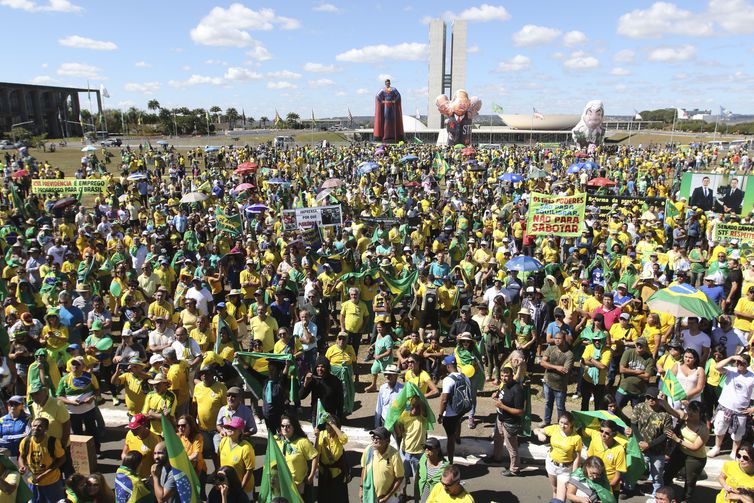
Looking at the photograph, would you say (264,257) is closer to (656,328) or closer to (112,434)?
(112,434)

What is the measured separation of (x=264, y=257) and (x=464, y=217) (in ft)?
20.5

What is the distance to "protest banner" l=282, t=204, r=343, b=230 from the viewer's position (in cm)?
1288

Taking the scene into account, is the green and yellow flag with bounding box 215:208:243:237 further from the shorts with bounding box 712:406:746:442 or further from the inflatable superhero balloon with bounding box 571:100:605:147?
the inflatable superhero balloon with bounding box 571:100:605:147

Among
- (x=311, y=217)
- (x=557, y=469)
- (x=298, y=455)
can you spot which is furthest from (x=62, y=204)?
(x=557, y=469)

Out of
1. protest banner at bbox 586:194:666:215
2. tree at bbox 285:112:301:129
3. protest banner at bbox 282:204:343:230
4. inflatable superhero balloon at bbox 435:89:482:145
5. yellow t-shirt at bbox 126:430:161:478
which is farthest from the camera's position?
tree at bbox 285:112:301:129

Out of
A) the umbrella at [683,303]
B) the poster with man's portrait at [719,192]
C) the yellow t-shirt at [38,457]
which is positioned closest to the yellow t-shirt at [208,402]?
the yellow t-shirt at [38,457]

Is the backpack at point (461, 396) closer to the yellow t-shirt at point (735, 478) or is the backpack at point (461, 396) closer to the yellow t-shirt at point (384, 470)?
the yellow t-shirt at point (384, 470)

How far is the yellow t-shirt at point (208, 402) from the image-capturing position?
5.74 m

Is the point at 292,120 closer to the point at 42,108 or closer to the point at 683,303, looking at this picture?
the point at 42,108

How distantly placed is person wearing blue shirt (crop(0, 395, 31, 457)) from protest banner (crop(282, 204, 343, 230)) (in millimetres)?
7969

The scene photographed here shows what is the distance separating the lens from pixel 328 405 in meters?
6.37

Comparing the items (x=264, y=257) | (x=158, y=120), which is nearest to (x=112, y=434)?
(x=264, y=257)

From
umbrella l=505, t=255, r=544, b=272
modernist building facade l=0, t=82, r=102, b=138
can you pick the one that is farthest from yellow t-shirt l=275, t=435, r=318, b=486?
modernist building facade l=0, t=82, r=102, b=138

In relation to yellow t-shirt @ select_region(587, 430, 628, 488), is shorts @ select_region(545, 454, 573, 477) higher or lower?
lower
